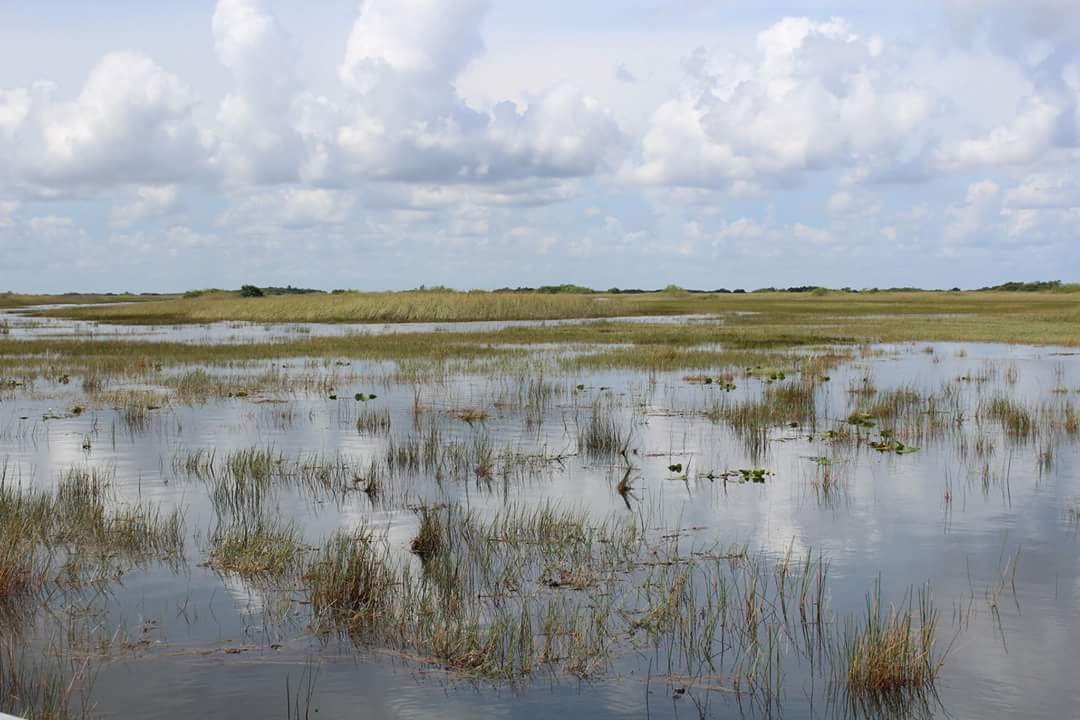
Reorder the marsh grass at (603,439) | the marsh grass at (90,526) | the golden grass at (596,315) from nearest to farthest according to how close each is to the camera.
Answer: the marsh grass at (90,526)
the marsh grass at (603,439)
the golden grass at (596,315)

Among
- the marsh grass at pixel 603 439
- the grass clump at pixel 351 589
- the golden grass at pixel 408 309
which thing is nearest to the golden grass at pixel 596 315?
the golden grass at pixel 408 309

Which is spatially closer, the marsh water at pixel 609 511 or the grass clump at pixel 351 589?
the marsh water at pixel 609 511

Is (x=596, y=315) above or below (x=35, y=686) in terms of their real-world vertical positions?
above

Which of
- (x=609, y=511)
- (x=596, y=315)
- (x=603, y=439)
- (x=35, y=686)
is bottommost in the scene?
(x=35, y=686)

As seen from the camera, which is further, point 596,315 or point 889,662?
point 596,315

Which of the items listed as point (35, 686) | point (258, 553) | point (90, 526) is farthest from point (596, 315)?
point (35, 686)

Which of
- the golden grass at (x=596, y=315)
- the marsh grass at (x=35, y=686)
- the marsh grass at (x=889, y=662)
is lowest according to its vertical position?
the marsh grass at (x=35, y=686)

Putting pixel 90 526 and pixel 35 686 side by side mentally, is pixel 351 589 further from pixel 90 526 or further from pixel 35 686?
pixel 90 526

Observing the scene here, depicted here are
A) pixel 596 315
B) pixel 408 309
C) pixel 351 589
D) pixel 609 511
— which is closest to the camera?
pixel 351 589

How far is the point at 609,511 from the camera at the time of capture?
12.2 m

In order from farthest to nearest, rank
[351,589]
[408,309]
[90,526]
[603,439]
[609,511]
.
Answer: [408,309], [603,439], [609,511], [90,526], [351,589]

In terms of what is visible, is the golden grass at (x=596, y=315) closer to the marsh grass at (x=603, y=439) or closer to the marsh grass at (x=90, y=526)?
the marsh grass at (x=603, y=439)

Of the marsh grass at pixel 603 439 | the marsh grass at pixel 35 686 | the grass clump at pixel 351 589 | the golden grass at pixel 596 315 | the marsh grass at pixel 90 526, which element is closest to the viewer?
the marsh grass at pixel 35 686

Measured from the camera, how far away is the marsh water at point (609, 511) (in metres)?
6.95
